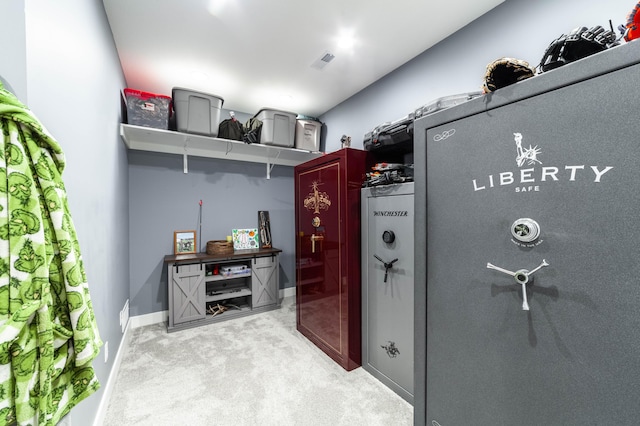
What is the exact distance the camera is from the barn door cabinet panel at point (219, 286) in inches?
114

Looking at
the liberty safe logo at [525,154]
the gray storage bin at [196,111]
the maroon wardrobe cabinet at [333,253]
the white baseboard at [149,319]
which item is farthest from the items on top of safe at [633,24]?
the white baseboard at [149,319]

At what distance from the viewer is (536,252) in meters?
0.94

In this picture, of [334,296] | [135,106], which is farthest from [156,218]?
[334,296]

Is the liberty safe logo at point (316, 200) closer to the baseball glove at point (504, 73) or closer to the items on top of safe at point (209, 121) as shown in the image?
the items on top of safe at point (209, 121)

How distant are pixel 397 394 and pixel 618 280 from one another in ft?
5.30

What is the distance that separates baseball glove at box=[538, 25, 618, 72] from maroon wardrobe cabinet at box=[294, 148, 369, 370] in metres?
1.37

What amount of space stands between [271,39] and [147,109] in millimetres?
1443

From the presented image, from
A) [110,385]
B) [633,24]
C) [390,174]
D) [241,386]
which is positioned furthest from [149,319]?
[633,24]

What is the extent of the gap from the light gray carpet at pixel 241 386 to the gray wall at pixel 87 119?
28 cm

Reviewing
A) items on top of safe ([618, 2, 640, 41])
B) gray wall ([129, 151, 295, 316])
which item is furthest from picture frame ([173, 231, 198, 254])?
items on top of safe ([618, 2, 640, 41])

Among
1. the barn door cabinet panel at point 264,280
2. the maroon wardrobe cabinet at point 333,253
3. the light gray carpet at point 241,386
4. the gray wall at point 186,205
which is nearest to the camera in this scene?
the light gray carpet at point 241,386

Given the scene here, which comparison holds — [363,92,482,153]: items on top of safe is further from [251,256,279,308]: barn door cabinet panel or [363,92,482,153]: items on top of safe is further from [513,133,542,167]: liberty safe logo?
[251,256,279,308]: barn door cabinet panel

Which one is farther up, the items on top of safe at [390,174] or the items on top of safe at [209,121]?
the items on top of safe at [209,121]

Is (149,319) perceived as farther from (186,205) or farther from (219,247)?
(186,205)
